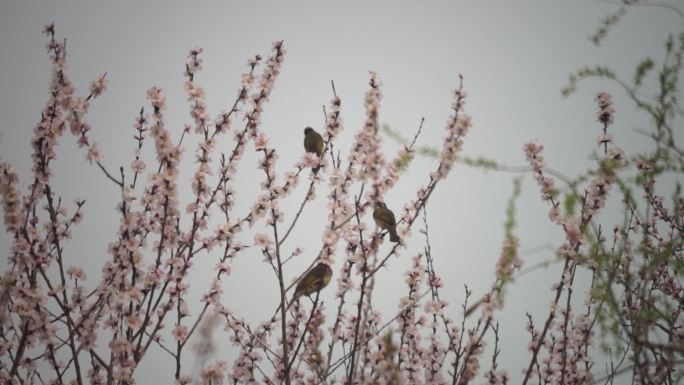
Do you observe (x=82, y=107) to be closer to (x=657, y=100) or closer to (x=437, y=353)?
(x=657, y=100)

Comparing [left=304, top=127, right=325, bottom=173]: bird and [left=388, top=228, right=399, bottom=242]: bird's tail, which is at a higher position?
[left=304, top=127, right=325, bottom=173]: bird

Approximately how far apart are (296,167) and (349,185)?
1.71ft

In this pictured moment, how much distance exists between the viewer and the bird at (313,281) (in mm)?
2850

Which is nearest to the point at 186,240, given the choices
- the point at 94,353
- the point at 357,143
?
the point at 94,353

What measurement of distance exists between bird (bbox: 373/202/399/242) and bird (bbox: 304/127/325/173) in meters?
0.79

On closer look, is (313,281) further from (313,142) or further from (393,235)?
(313,142)

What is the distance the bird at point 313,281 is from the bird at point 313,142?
102cm

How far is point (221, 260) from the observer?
331 cm

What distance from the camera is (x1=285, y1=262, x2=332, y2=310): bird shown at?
2.85 m

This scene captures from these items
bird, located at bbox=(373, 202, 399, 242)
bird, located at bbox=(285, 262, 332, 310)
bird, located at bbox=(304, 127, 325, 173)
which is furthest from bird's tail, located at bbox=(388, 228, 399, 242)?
bird, located at bbox=(304, 127, 325, 173)

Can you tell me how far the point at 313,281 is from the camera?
286cm

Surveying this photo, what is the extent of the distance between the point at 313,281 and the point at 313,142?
1.15m

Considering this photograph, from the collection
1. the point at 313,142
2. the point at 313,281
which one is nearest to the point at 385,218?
the point at 313,281

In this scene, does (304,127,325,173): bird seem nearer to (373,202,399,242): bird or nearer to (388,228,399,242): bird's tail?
(373,202,399,242): bird
